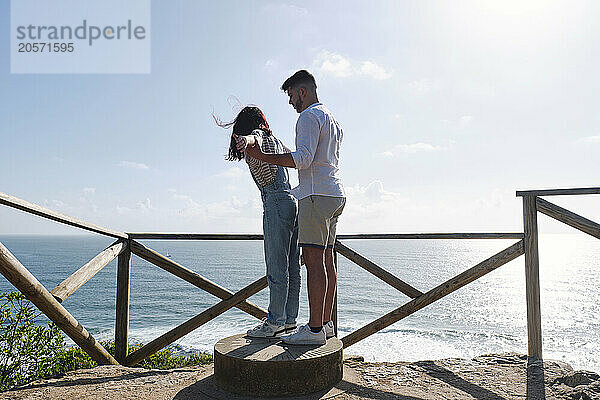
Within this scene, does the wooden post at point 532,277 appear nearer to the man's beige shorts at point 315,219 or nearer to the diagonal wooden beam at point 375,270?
the diagonal wooden beam at point 375,270

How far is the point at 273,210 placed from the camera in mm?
2854

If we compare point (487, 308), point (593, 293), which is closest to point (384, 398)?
point (487, 308)

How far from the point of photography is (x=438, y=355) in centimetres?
1747

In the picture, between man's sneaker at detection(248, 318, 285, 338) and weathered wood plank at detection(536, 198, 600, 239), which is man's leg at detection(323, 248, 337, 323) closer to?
man's sneaker at detection(248, 318, 285, 338)

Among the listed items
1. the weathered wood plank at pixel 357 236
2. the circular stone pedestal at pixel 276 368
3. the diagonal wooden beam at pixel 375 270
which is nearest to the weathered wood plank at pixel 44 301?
the weathered wood plank at pixel 357 236

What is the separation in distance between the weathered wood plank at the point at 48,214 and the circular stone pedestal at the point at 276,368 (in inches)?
58.0

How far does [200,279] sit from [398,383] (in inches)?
79.5

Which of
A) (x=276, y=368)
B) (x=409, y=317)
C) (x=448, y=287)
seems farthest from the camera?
(x=409, y=317)

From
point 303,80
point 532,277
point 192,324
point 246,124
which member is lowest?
point 192,324

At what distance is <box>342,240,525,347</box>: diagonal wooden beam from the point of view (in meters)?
3.60

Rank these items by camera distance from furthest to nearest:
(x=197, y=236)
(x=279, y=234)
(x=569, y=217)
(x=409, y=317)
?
1. (x=409, y=317)
2. (x=197, y=236)
3. (x=569, y=217)
4. (x=279, y=234)

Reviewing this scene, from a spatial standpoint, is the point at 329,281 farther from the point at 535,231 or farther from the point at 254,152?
the point at 535,231

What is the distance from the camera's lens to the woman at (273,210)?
2.85m

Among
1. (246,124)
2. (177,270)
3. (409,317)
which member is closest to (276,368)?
(246,124)
